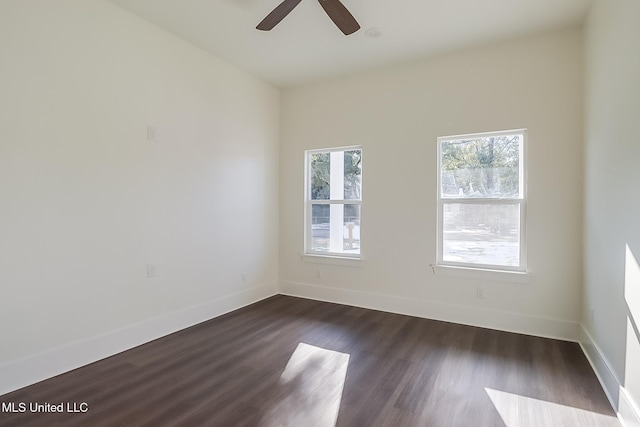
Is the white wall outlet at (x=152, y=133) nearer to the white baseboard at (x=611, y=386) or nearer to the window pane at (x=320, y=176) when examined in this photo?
the window pane at (x=320, y=176)

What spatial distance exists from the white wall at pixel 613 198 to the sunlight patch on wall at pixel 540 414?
6.2 inches

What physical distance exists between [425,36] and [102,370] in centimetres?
411

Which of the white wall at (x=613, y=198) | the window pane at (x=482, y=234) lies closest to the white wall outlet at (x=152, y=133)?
the window pane at (x=482, y=234)

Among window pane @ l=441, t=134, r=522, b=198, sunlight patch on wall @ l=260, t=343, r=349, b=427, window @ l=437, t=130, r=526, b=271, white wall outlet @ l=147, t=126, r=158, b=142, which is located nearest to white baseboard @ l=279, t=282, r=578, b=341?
window @ l=437, t=130, r=526, b=271

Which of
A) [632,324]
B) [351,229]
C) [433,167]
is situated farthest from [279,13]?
[632,324]

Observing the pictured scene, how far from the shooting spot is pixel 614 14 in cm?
226

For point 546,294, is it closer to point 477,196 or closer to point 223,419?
point 477,196

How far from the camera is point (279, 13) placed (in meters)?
2.46

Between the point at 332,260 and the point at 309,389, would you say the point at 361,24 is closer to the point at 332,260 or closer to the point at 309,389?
the point at 332,260

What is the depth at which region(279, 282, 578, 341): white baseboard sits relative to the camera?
322cm

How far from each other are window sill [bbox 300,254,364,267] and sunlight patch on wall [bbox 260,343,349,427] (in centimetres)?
149

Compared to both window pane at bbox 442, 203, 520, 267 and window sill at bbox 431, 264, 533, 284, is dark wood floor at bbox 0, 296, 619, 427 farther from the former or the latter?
window pane at bbox 442, 203, 520, 267

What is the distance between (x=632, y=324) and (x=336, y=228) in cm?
310

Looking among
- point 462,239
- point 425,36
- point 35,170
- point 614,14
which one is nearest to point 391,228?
point 462,239
